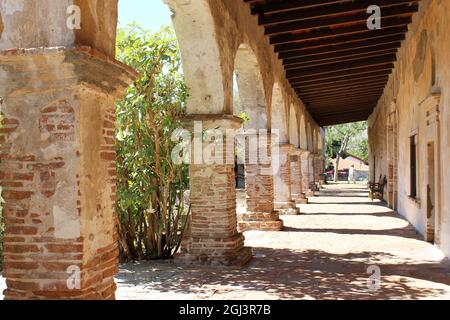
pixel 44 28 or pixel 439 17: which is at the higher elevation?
pixel 439 17

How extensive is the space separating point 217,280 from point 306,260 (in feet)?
6.46

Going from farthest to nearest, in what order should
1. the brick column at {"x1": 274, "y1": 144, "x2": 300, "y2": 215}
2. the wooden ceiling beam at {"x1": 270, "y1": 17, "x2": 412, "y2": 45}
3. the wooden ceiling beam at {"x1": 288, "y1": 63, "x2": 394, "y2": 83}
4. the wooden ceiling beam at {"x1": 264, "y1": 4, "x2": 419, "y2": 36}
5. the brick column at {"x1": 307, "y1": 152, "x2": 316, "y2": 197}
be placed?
the brick column at {"x1": 307, "y1": 152, "x2": 316, "y2": 197} → the wooden ceiling beam at {"x1": 288, "y1": 63, "x2": 394, "y2": 83} → the brick column at {"x1": 274, "y1": 144, "x2": 300, "y2": 215} → the wooden ceiling beam at {"x1": 270, "y1": 17, "x2": 412, "y2": 45} → the wooden ceiling beam at {"x1": 264, "y1": 4, "x2": 419, "y2": 36}

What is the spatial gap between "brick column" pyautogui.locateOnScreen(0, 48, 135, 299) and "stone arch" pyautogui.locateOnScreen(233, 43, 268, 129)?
664 centimetres

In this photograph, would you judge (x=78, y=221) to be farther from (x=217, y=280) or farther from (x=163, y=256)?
(x=163, y=256)

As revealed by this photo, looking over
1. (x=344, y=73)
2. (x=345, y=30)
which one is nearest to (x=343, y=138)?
(x=344, y=73)

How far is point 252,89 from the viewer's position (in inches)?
427

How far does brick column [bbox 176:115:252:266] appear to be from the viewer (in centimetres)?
728

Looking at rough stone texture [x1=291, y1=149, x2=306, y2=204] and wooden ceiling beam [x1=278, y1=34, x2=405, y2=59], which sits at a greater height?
wooden ceiling beam [x1=278, y1=34, x2=405, y2=59]

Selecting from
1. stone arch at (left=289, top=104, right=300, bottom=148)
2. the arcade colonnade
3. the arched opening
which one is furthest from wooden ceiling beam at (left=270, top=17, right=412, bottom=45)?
the arcade colonnade

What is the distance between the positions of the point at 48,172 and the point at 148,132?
397cm

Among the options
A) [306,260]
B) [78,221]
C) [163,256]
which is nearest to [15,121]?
[78,221]

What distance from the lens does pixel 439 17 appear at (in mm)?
8031

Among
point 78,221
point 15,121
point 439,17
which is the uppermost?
point 439,17

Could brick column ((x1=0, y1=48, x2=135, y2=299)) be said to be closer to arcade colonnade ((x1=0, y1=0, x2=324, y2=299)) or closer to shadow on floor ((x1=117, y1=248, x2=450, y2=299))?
arcade colonnade ((x1=0, y1=0, x2=324, y2=299))
